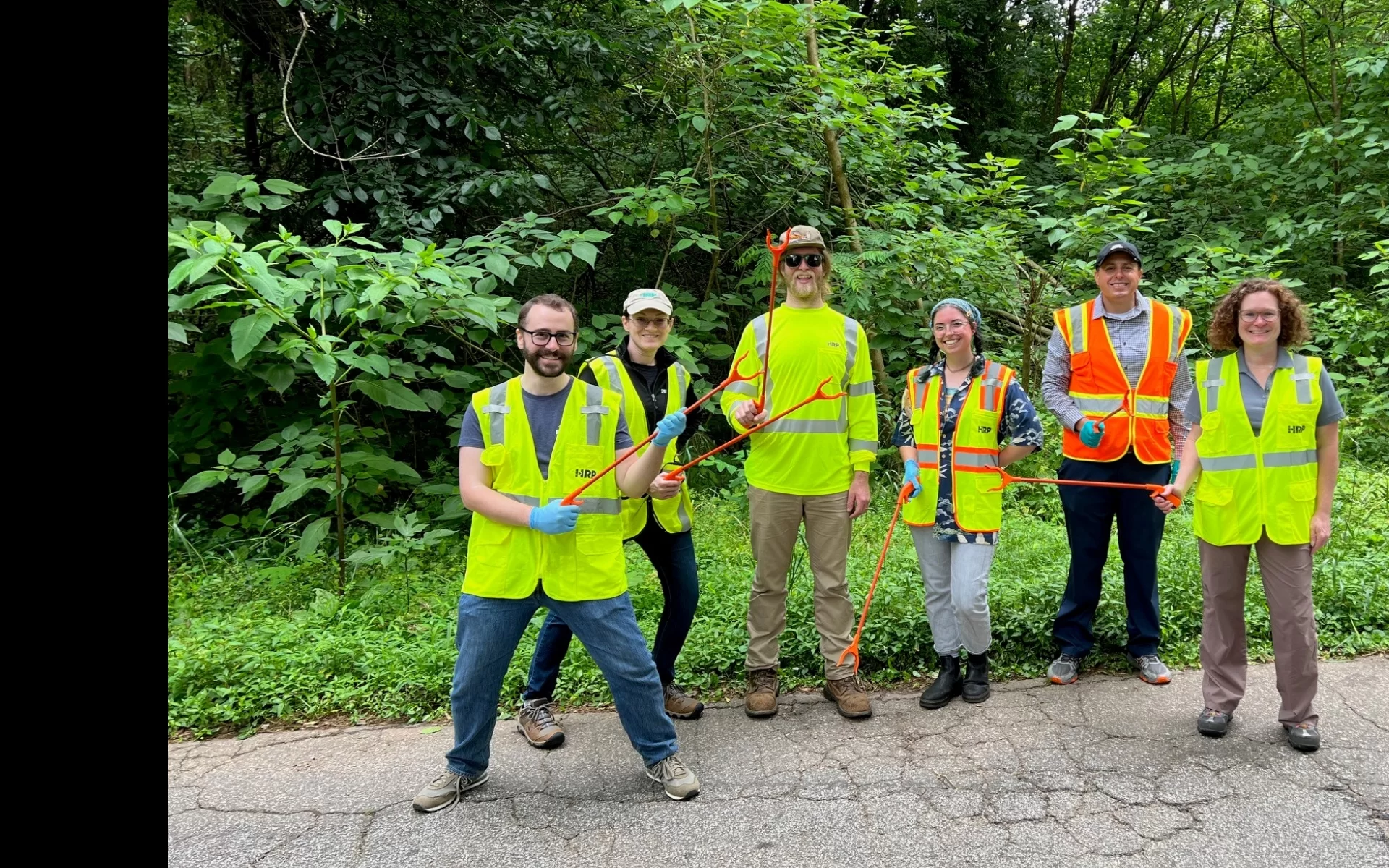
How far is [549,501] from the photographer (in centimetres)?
321

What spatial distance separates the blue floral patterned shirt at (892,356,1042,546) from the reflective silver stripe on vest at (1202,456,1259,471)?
706 millimetres

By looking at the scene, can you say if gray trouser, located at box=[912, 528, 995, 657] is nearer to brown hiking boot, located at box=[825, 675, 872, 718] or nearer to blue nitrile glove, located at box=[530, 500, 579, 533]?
brown hiking boot, located at box=[825, 675, 872, 718]

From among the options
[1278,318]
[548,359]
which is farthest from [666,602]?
[1278,318]

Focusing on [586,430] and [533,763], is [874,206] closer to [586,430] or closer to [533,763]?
[586,430]

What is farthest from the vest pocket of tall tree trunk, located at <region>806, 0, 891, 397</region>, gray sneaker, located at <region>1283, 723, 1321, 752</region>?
tall tree trunk, located at <region>806, 0, 891, 397</region>

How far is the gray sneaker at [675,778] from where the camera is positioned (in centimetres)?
321

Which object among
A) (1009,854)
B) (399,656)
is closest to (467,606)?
(399,656)

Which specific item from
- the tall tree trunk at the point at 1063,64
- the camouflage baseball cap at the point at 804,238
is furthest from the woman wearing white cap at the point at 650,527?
the tall tree trunk at the point at 1063,64

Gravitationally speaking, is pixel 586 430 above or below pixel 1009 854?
above

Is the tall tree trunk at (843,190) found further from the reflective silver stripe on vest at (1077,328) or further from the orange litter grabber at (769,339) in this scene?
the orange litter grabber at (769,339)

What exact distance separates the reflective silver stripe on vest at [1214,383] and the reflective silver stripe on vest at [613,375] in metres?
2.56

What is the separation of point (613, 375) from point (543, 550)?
0.88m
